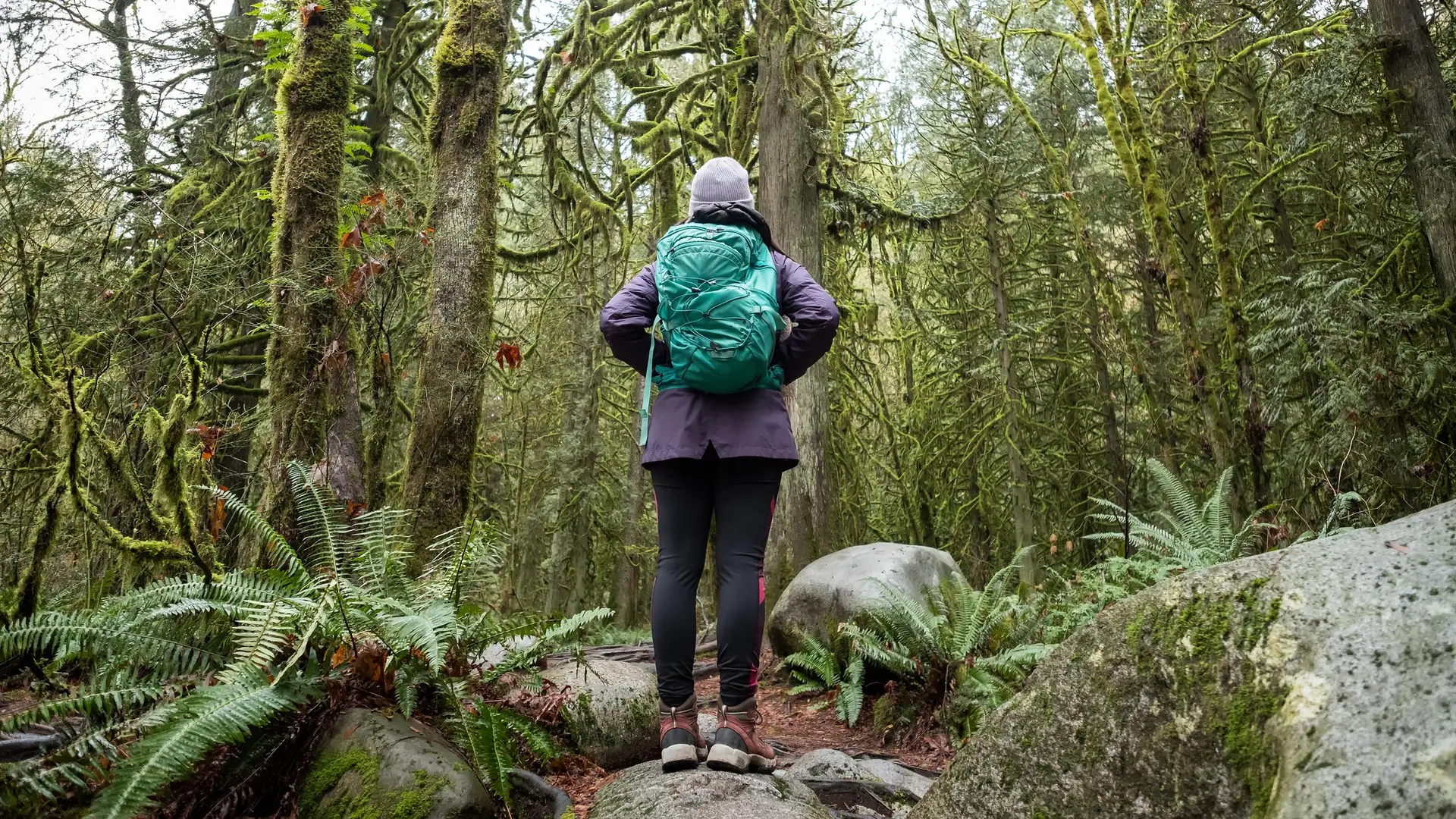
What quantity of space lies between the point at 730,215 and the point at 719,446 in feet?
3.01

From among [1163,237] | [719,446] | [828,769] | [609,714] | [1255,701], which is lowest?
[828,769]

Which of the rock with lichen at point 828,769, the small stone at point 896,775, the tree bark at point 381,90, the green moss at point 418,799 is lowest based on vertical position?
the small stone at point 896,775

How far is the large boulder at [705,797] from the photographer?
2633 millimetres

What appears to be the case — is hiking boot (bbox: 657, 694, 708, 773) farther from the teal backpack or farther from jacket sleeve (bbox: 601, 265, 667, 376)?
jacket sleeve (bbox: 601, 265, 667, 376)

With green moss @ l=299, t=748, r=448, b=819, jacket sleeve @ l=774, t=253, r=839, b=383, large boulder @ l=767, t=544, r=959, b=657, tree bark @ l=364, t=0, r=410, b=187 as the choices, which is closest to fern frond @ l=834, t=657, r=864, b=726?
large boulder @ l=767, t=544, r=959, b=657

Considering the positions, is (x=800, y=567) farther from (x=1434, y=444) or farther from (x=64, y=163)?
(x=64, y=163)

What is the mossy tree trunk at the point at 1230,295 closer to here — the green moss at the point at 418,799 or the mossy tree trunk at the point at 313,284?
the green moss at the point at 418,799

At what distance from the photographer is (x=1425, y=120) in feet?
21.2

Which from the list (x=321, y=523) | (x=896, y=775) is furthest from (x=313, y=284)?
(x=896, y=775)

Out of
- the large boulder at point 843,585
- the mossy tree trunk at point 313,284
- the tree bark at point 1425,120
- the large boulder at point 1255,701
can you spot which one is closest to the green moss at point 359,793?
the large boulder at point 1255,701

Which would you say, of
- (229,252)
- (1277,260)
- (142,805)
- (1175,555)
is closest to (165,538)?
(142,805)

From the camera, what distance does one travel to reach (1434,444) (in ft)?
20.3

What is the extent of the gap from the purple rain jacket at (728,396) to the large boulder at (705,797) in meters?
1.08

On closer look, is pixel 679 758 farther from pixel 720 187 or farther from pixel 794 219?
pixel 794 219
